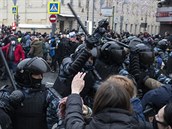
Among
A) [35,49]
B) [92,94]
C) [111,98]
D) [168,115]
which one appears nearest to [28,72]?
[92,94]

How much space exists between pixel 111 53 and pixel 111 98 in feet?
6.63

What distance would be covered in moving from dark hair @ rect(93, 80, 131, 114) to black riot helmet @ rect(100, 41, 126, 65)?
76.1 inches

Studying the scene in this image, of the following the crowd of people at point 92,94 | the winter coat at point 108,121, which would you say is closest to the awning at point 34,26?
the crowd of people at point 92,94

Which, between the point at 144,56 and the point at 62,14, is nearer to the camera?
the point at 144,56

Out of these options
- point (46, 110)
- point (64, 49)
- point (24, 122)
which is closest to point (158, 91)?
point (46, 110)

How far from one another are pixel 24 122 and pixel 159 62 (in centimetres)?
555

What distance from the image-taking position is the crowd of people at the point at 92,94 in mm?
2154

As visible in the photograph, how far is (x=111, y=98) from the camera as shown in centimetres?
213

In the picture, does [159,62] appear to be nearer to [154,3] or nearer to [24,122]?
[24,122]

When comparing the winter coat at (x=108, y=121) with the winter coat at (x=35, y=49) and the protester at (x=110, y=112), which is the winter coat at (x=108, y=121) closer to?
the protester at (x=110, y=112)

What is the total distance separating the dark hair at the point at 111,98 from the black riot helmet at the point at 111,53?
1934 mm

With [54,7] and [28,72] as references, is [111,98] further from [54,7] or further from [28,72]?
[54,7]

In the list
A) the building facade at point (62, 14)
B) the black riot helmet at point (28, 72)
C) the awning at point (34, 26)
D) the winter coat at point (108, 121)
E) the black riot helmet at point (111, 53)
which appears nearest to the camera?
the winter coat at point (108, 121)

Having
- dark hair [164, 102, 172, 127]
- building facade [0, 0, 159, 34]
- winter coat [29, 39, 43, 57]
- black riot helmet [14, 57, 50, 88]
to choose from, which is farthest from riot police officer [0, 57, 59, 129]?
building facade [0, 0, 159, 34]
